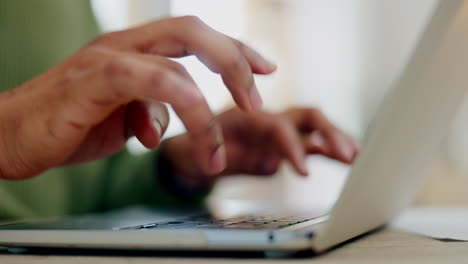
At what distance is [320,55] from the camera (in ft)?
6.75

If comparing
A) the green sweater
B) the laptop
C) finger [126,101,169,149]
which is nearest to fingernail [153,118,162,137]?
finger [126,101,169,149]

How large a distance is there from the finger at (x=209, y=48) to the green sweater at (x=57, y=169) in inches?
16.6

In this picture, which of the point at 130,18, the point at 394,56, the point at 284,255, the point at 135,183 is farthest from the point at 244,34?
the point at 284,255

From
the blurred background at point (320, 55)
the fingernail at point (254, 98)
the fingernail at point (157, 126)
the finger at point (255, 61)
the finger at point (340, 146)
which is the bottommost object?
the blurred background at point (320, 55)

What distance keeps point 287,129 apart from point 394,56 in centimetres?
131

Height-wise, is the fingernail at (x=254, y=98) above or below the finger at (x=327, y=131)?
above

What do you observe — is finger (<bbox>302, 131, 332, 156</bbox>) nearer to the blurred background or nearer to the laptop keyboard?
the laptop keyboard

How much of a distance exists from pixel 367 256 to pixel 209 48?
0.20 metres

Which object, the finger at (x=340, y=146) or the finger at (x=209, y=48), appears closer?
the finger at (x=209, y=48)

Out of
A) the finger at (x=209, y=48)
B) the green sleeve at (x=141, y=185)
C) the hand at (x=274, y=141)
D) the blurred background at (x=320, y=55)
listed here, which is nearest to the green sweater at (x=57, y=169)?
the green sleeve at (x=141, y=185)

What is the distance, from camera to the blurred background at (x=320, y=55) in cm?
180

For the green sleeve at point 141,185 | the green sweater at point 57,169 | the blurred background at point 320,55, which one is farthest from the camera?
the blurred background at point 320,55

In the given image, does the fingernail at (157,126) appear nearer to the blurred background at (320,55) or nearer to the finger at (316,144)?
the finger at (316,144)

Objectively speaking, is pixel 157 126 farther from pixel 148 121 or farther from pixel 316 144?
pixel 316 144
